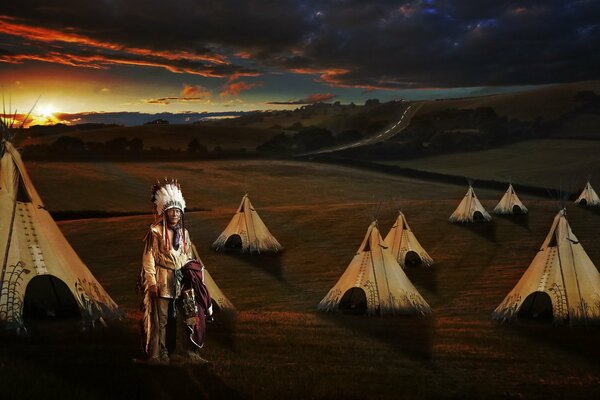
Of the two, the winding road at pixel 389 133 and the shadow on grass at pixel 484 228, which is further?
the winding road at pixel 389 133

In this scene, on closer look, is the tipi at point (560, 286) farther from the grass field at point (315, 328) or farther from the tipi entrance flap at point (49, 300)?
the tipi entrance flap at point (49, 300)

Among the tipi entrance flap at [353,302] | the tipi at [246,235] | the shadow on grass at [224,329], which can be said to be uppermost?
the tipi at [246,235]

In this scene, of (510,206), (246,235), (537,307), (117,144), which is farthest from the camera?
(117,144)

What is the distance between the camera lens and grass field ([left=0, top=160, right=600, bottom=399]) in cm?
1030

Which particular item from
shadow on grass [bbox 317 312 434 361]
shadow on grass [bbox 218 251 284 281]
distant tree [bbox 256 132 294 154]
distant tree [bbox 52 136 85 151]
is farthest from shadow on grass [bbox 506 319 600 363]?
distant tree [bbox 256 132 294 154]

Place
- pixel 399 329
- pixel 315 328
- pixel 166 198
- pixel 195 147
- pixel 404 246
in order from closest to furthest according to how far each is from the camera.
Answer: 1. pixel 166 198
2. pixel 315 328
3. pixel 399 329
4. pixel 404 246
5. pixel 195 147

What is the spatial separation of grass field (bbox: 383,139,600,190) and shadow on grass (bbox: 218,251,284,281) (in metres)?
35.1

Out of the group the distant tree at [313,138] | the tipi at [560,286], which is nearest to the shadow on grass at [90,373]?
the tipi at [560,286]

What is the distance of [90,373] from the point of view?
9.99 metres

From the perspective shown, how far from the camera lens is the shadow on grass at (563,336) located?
14.8 metres

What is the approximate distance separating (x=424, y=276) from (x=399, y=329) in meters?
9.92

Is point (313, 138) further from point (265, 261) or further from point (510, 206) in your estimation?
point (265, 261)

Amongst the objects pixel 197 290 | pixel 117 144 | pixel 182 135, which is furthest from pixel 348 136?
pixel 197 290

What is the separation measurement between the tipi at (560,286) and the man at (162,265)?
419 inches
